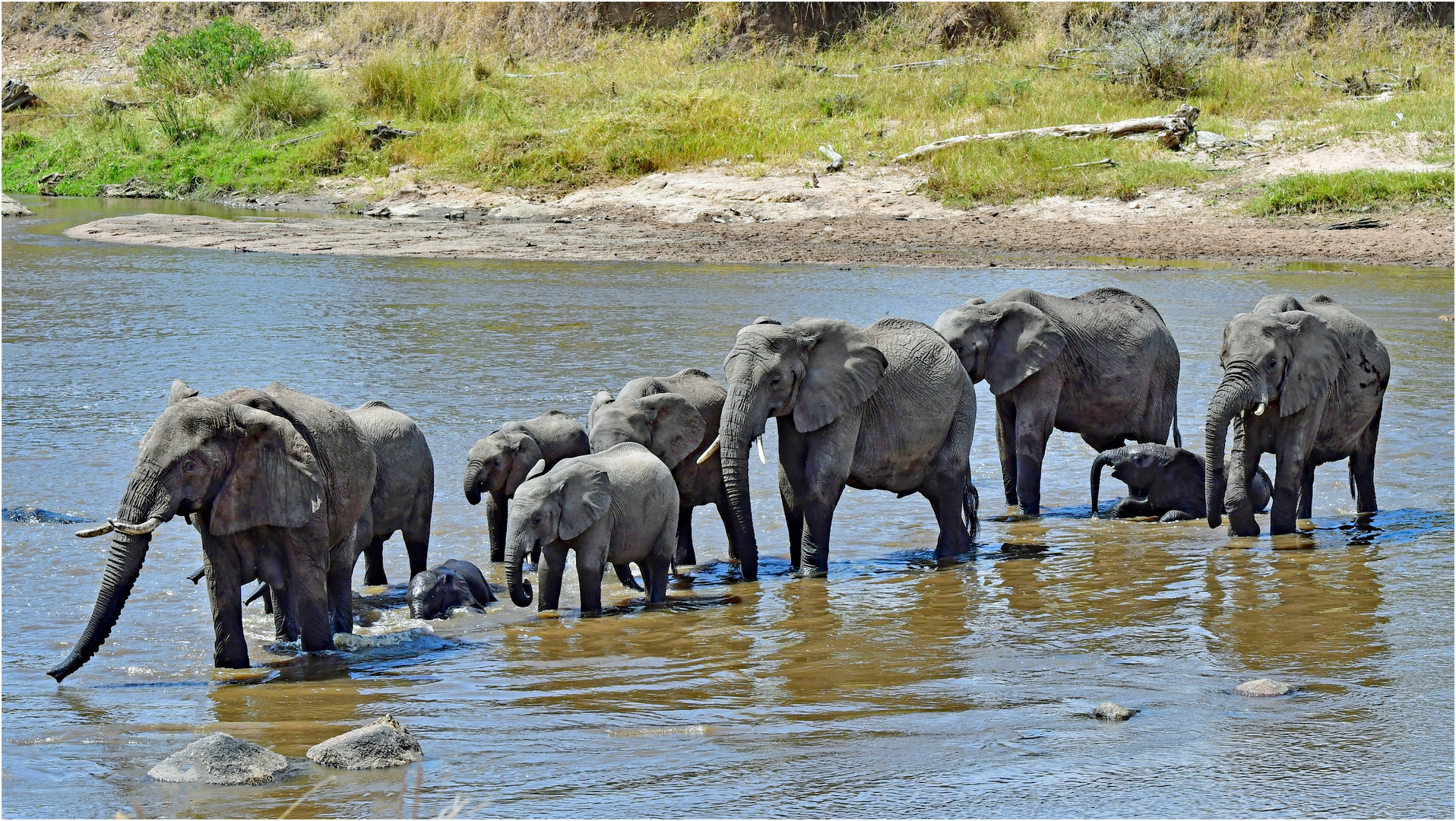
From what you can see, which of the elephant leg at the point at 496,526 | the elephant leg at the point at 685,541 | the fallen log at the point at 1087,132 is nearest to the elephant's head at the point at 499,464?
the elephant leg at the point at 496,526

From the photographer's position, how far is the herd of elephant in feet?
24.4

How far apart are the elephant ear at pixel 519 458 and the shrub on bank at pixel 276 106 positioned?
26.0 meters

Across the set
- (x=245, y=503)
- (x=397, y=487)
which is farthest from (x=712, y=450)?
(x=245, y=503)

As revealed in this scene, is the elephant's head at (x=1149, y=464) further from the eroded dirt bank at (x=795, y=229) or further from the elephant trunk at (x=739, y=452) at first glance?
the eroded dirt bank at (x=795, y=229)

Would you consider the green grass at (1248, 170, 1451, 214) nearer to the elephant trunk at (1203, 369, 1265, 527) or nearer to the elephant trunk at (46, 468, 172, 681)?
the elephant trunk at (1203, 369, 1265, 527)

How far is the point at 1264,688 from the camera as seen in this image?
253 inches

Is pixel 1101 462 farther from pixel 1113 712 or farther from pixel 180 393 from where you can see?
pixel 180 393

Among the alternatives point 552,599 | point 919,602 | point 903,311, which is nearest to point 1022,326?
point 919,602

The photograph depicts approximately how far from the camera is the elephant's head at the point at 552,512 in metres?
8.62

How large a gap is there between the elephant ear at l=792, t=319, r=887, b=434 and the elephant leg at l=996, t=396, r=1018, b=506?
2.25 metres

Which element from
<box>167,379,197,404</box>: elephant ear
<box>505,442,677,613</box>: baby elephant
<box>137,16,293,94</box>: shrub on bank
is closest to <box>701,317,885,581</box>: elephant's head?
<box>505,442,677,613</box>: baby elephant

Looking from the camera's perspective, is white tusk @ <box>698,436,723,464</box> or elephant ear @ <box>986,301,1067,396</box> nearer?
white tusk @ <box>698,436,723,464</box>

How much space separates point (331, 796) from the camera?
5359 millimetres

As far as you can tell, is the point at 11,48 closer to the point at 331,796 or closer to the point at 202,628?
the point at 202,628
